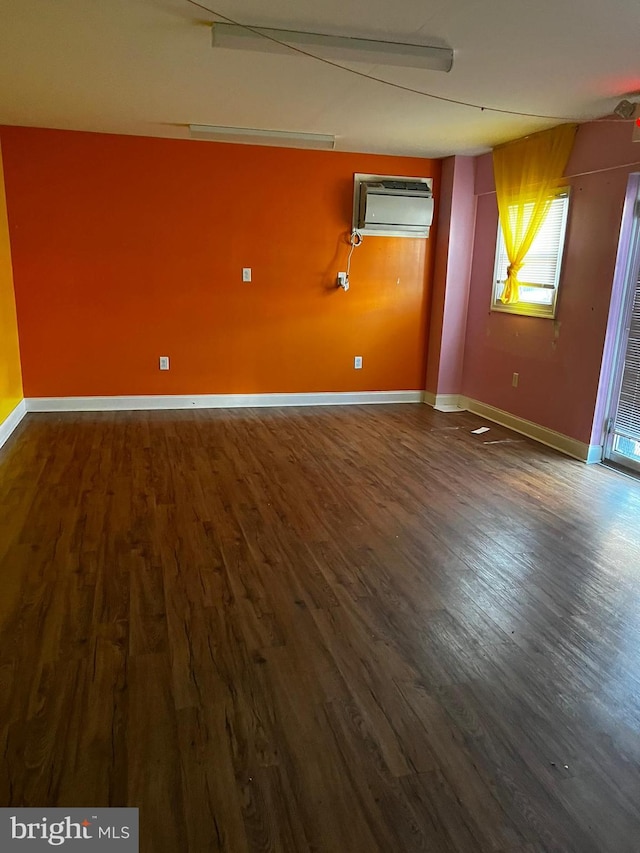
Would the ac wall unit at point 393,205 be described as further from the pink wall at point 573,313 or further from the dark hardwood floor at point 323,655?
the dark hardwood floor at point 323,655

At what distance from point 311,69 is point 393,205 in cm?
246

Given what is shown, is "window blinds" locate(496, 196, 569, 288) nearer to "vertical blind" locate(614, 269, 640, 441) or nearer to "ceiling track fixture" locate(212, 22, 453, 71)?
"vertical blind" locate(614, 269, 640, 441)

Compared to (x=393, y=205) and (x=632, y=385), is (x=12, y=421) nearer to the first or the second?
(x=393, y=205)

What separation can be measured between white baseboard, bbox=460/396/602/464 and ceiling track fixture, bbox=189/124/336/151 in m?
2.71

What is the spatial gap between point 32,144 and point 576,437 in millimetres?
4872

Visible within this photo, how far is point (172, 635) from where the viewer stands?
225 cm

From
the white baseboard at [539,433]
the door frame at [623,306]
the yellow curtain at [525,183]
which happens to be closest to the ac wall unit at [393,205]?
the yellow curtain at [525,183]

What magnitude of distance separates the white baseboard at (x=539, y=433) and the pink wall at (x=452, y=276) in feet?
1.13

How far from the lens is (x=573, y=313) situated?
4.52 metres

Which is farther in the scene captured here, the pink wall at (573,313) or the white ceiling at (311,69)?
the pink wall at (573,313)

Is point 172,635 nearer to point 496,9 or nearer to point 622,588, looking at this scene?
point 622,588

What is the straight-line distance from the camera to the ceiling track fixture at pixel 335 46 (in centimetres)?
275

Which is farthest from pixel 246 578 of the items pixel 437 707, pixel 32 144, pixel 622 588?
pixel 32 144

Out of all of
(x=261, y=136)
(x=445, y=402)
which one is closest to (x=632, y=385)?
(x=445, y=402)
